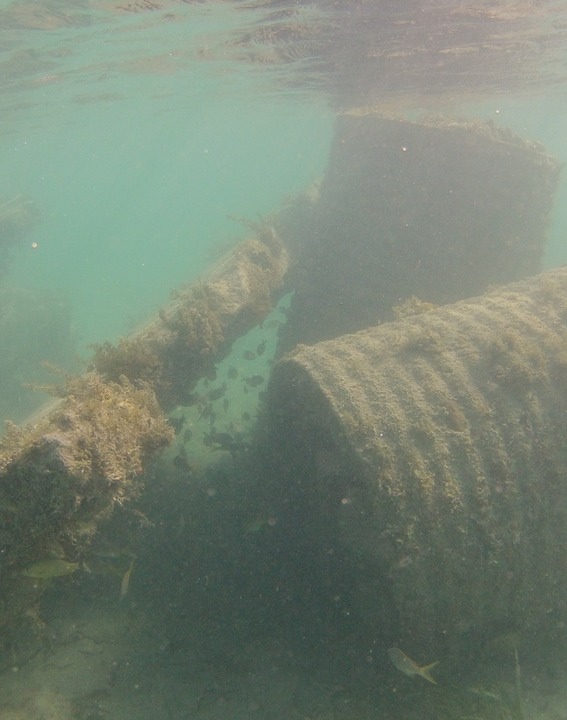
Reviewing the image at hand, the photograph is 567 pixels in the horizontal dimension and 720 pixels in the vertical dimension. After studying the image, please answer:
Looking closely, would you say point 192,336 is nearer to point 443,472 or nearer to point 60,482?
point 60,482

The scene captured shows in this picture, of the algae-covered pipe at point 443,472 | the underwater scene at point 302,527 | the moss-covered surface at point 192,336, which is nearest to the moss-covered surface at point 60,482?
the underwater scene at point 302,527

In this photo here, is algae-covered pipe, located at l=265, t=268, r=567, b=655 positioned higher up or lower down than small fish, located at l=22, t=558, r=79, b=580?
lower down

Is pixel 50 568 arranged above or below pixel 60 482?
below

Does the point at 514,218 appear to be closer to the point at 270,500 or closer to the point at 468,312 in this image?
the point at 468,312

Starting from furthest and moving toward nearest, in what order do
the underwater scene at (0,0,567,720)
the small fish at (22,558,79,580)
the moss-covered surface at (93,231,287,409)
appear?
the moss-covered surface at (93,231,287,409), the underwater scene at (0,0,567,720), the small fish at (22,558,79,580)

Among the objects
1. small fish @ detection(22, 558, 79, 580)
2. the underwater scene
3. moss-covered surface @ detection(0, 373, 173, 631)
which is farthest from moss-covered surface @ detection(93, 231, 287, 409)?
small fish @ detection(22, 558, 79, 580)

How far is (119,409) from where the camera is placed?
4703 millimetres

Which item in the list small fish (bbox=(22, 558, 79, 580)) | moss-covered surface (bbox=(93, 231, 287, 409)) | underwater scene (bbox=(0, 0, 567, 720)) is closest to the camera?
small fish (bbox=(22, 558, 79, 580))

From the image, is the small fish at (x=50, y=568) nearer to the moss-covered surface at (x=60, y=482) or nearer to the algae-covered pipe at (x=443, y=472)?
the moss-covered surface at (x=60, y=482)

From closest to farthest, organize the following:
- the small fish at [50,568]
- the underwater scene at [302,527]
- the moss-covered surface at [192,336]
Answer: the small fish at [50,568]
the underwater scene at [302,527]
the moss-covered surface at [192,336]

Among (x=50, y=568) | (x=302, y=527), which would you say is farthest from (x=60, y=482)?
(x=302, y=527)

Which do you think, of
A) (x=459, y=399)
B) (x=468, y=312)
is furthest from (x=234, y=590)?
(x=468, y=312)

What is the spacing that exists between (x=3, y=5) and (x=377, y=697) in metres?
19.5

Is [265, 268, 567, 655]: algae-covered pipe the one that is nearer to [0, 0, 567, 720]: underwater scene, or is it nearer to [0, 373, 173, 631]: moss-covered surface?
[0, 0, 567, 720]: underwater scene
